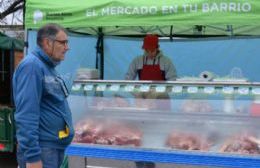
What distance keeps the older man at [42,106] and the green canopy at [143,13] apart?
152 centimetres

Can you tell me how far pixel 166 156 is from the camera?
14.6 feet

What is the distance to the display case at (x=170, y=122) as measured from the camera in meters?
4.33

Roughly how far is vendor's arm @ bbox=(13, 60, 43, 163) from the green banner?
180cm

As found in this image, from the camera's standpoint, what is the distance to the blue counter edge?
4223mm

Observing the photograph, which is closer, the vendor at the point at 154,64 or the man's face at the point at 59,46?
the man's face at the point at 59,46

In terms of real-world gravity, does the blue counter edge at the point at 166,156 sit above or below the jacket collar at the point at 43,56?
below

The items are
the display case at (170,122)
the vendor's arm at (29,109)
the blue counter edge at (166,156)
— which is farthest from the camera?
the display case at (170,122)

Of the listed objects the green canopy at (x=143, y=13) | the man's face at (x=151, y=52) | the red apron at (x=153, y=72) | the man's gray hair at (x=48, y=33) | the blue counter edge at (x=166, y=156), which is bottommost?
the blue counter edge at (x=166, y=156)

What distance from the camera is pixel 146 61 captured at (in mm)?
6227

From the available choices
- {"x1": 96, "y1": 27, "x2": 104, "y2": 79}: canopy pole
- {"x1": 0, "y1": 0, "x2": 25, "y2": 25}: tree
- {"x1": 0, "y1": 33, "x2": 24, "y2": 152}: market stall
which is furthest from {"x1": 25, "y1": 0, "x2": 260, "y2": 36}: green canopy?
{"x1": 0, "y1": 0, "x2": 25, "y2": 25}: tree

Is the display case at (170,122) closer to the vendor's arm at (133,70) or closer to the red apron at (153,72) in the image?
the red apron at (153,72)

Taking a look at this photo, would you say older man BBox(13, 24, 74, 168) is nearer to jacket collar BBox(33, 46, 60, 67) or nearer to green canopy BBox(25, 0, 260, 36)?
jacket collar BBox(33, 46, 60, 67)

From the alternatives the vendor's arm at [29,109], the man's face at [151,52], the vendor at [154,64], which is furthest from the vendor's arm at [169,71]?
the vendor's arm at [29,109]

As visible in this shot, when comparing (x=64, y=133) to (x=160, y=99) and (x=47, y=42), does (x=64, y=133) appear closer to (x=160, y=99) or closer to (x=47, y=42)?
(x=47, y=42)
